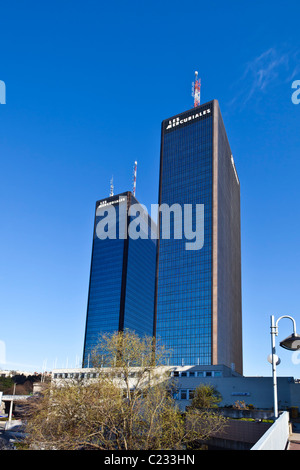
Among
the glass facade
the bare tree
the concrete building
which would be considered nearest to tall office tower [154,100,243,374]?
the glass facade

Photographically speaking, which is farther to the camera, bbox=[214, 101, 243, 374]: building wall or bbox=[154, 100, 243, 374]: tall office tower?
bbox=[214, 101, 243, 374]: building wall

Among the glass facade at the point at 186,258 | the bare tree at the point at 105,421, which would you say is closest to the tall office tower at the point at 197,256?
the glass facade at the point at 186,258

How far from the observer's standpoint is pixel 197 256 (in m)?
146

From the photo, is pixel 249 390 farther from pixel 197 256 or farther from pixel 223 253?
pixel 223 253

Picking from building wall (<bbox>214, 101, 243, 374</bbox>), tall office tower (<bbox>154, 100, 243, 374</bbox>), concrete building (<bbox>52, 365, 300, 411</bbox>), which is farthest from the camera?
building wall (<bbox>214, 101, 243, 374</bbox>)

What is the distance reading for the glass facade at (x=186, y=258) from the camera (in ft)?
456

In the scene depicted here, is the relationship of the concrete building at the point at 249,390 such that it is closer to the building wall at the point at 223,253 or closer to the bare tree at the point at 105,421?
the building wall at the point at 223,253

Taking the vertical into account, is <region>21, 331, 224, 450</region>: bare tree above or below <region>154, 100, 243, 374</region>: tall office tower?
below

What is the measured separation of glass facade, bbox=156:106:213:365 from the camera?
138875 millimetres

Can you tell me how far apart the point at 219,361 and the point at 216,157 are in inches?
2944

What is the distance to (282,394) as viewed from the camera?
8544 centimetres

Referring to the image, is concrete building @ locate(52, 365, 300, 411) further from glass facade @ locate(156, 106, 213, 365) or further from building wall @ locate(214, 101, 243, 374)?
building wall @ locate(214, 101, 243, 374)

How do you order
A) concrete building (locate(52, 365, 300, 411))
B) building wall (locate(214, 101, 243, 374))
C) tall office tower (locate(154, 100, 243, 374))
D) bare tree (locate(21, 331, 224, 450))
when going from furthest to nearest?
building wall (locate(214, 101, 243, 374)), tall office tower (locate(154, 100, 243, 374)), concrete building (locate(52, 365, 300, 411)), bare tree (locate(21, 331, 224, 450))

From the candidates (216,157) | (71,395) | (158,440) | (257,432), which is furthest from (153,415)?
(216,157)
